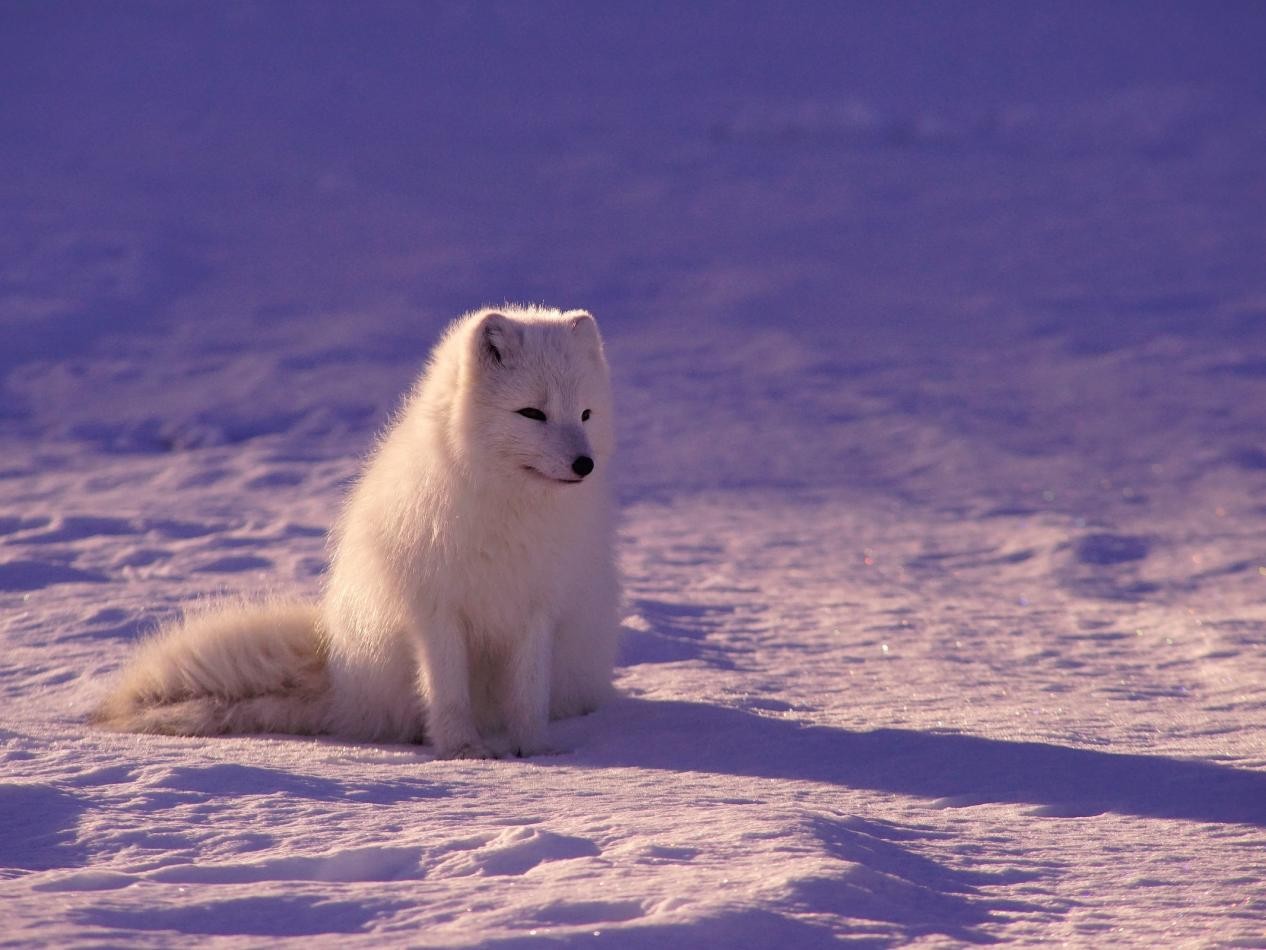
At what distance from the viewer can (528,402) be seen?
390cm

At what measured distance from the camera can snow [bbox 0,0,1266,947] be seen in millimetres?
2725

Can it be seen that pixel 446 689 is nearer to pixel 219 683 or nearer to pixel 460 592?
pixel 460 592

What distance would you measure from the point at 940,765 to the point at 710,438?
556 cm

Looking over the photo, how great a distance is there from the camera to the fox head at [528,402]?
385 centimetres

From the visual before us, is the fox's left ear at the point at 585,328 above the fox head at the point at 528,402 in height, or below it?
above

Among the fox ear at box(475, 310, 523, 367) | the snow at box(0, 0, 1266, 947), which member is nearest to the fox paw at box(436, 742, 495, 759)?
the snow at box(0, 0, 1266, 947)

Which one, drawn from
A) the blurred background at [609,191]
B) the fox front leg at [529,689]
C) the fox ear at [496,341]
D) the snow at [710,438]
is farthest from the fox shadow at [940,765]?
the blurred background at [609,191]

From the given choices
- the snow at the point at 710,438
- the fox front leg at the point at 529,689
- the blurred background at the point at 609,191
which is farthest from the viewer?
the blurred background at the point at 609,191

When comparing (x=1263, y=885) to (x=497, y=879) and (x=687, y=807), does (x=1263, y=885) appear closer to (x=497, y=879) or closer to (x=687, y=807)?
(x=687, y=807)

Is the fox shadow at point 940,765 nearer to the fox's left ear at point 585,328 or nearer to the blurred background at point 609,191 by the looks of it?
the fox's left ear at point 585,328

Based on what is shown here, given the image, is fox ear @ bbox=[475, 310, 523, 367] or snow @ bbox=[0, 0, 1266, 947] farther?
fox ear @ bbox=[475, 310, 523, 367]

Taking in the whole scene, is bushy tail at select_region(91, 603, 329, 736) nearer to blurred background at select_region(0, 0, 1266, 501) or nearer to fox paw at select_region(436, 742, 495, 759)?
fox paw at select_region(436, 742, 495, 759)

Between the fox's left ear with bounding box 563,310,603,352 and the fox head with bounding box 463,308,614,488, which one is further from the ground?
the fox's left ear with bounding box 563,310,603,352

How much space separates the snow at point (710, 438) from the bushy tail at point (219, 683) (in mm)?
224
